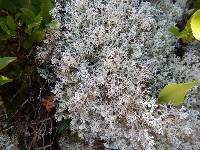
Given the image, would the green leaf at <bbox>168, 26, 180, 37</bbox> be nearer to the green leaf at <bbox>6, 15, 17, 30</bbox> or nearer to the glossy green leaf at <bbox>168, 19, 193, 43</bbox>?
the glossy green leaf at <bbox>168, 19, 193, 43</bbox>

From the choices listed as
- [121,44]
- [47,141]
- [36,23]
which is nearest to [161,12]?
[121,44]

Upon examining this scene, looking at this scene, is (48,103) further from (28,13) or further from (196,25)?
(196,25)

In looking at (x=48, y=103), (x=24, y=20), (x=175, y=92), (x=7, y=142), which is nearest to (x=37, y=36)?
(x=24, y=20)

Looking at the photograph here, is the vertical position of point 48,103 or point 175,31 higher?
point 175,31

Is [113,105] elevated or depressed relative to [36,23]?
depressed

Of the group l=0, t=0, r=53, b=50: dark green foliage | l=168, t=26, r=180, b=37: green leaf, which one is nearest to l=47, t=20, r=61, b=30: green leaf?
l=0, t=0, r=53, b=50: dark green foliage

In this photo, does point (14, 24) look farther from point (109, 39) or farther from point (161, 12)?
point (161, 12)

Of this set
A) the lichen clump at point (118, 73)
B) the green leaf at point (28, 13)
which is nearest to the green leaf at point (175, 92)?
the lichen clump at point (118, 73)
